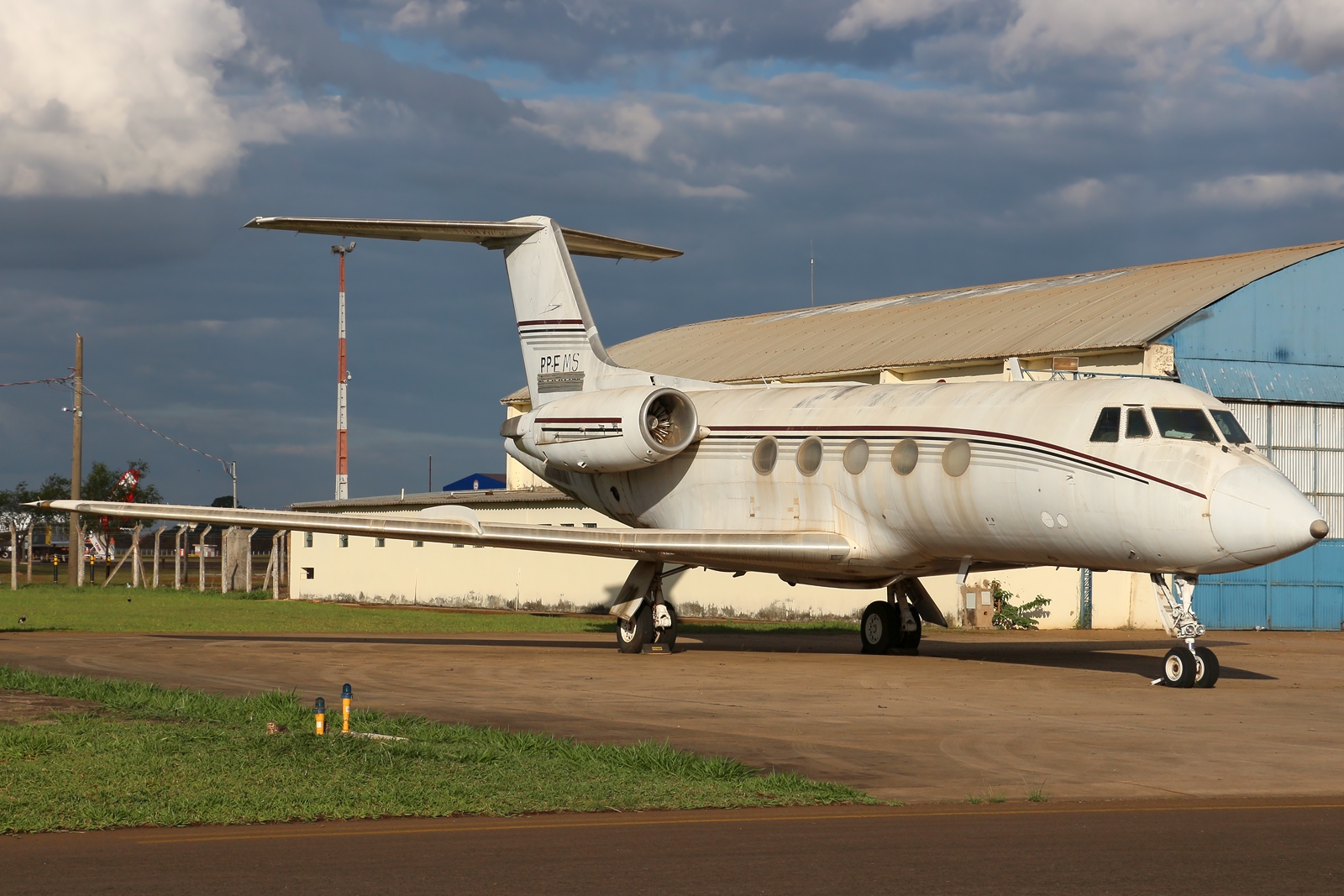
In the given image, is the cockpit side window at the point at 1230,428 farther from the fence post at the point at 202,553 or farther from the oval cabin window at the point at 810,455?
the fence post at the point at 202,553

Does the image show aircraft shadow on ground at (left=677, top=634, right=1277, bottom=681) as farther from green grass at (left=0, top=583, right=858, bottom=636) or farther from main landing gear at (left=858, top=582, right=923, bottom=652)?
green grass at (left=0, top=583, right=858, bottom=636)

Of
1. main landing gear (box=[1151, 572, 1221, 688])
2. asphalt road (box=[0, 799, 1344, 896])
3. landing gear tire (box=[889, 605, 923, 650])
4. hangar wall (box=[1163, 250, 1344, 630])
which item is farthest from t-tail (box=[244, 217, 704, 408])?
asphalt road (box=[0, 799, 1344, 896])

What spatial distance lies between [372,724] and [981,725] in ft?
18.7

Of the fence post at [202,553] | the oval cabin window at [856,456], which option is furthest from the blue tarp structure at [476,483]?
the oval cabin window at [856,456]

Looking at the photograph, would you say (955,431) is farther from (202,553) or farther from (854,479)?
(202,553)

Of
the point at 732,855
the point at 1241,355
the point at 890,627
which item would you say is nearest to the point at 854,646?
the point at 890,627

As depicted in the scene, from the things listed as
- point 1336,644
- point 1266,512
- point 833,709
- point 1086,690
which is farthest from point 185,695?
point 1336,644

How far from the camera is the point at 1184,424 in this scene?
1747 centimetres

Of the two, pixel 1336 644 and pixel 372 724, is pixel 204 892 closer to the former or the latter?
pixel 372 724

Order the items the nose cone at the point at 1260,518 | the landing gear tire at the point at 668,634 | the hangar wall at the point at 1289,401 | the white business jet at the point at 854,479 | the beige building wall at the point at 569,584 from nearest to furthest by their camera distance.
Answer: the nose cone at the point at 1260,518 < the white business jet at the point at 854,479 < the landing gear tire at the point at 668,634 < the hangar wall at the point at 1289,401 < the beige building wall at the point at 569,584

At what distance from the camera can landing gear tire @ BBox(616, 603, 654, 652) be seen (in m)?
22.5

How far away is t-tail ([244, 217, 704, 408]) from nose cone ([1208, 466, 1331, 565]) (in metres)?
11.4

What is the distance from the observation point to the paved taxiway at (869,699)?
11.0 meters

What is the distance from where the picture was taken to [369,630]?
27.6 metres
